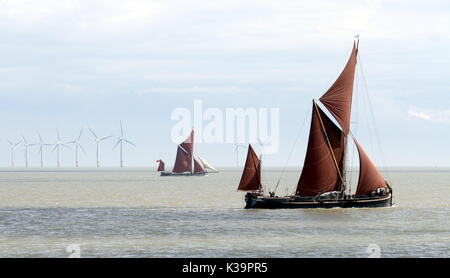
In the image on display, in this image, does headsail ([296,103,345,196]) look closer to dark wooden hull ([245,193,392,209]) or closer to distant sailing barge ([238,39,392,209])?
distant sailing barge ([238,39,392,209])

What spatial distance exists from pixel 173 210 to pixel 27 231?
27579mm

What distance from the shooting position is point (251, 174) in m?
85.5

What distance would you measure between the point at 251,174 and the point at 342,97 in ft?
39.5

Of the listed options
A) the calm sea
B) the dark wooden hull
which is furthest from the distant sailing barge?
the calm sea

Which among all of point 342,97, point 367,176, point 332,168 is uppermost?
point 342,97

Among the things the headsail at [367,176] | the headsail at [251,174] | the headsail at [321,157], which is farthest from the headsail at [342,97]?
A: the headsail at [251,174]

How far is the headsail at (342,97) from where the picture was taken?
8100 centimetres

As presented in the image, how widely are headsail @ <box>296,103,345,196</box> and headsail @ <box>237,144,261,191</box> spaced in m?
5.69

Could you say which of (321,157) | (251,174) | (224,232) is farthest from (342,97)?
(224,232)

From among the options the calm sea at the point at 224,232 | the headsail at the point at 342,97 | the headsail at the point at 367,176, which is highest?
the headsail at the point at 342,97

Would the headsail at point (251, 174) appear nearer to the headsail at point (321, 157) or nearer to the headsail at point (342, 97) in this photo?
the headsail at point (321, 157)

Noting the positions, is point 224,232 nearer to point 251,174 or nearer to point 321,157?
point 321,157

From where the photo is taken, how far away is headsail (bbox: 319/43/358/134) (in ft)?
266
